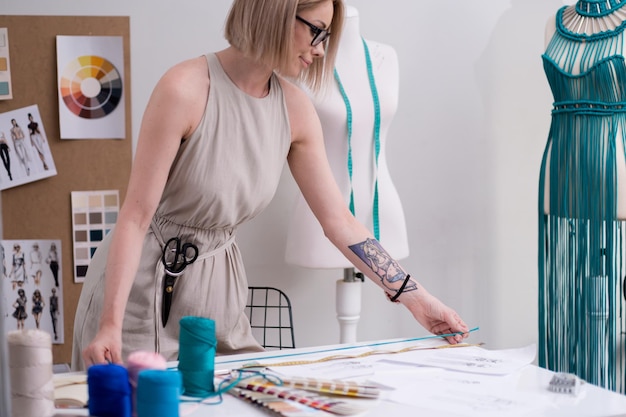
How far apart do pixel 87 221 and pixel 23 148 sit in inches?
13.5

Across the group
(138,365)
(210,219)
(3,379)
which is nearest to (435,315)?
(210,219)

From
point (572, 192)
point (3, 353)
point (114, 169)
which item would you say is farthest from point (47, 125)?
point (3, 353)

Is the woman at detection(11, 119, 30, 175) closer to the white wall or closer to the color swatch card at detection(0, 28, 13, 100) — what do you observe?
the color swatch card at detection(0, 28, 13, 100)

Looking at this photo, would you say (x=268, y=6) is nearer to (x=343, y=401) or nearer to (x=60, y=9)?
(x=343, y=401)

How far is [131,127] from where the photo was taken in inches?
118

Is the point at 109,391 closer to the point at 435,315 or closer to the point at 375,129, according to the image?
the point at 435,315

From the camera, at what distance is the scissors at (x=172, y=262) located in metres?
1.94

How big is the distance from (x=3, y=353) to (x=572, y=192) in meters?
2.26

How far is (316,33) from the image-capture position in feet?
6.35

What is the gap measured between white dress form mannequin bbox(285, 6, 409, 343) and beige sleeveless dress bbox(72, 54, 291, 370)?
711mm

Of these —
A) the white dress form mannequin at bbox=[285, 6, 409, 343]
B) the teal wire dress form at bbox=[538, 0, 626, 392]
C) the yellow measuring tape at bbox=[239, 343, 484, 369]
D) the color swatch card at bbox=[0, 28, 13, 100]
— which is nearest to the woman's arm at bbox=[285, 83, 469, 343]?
the yellow measuring tape at bbox=[239, 343, 484, 369]

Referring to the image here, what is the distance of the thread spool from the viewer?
130 centimetres

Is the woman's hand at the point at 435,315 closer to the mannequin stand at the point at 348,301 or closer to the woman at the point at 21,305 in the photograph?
the mannequin stand at the point at 348,301

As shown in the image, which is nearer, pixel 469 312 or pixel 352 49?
pixel 352 49
